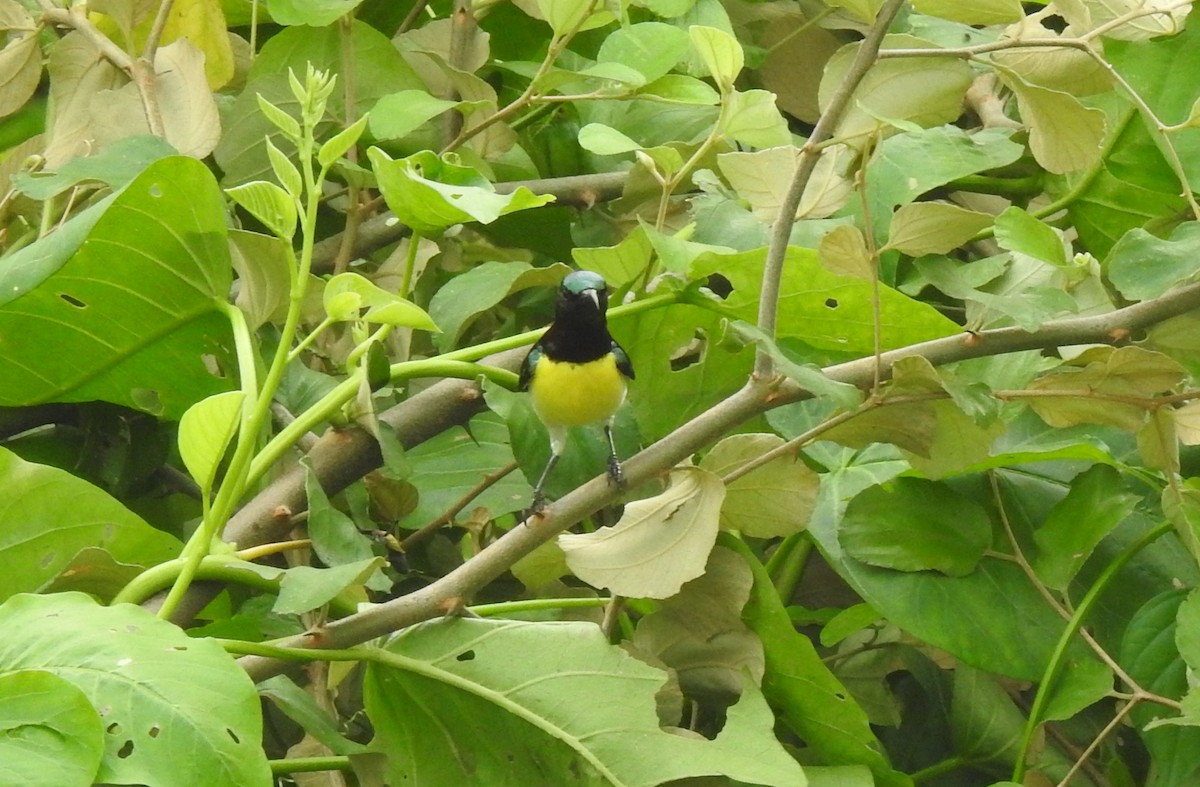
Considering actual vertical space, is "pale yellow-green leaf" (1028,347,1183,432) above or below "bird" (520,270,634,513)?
above

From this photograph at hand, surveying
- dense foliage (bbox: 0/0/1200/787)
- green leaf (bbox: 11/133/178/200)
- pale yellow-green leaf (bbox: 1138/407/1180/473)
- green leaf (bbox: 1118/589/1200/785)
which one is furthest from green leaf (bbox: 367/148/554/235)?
green leaf (bbox: 1118/589/1200/785)

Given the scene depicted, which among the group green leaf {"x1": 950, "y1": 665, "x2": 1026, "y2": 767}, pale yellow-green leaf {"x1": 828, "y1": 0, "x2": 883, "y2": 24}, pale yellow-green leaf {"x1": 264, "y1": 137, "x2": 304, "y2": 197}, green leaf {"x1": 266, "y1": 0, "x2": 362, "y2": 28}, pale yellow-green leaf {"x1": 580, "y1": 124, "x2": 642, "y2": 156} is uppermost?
pale yellow-green leaf {"x1": 828, "y1": 0, "x2": 883, "y2": 24}

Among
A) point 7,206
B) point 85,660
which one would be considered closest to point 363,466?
point 85,660

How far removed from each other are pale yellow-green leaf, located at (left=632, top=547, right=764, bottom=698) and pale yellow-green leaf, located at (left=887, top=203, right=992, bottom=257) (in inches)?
12.1

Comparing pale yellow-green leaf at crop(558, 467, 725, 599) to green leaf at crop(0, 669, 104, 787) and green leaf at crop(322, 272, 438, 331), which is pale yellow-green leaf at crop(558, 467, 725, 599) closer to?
green leaf at crop(322, 272, 438, 331)

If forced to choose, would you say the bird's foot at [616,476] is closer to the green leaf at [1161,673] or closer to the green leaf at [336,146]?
the green leaf at [336,146]

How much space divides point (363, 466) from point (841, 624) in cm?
48

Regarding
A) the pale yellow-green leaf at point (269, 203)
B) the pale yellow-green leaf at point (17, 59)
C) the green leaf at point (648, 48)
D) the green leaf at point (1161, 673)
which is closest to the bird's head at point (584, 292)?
the green leaf at point (648, 48)

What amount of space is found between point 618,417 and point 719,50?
0.41 m

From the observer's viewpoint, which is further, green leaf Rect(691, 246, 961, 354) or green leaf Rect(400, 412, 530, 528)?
green leaf Rect(400, 412, 530, 528)

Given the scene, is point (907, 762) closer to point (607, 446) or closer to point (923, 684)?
point (923, 684)

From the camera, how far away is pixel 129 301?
→ 1165mm

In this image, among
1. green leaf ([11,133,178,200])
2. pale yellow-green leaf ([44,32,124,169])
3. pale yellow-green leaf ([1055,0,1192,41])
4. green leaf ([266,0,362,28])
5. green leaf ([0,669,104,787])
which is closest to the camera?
green leaf ([0,669,104,787])

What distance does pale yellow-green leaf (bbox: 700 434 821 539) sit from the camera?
104 cm
